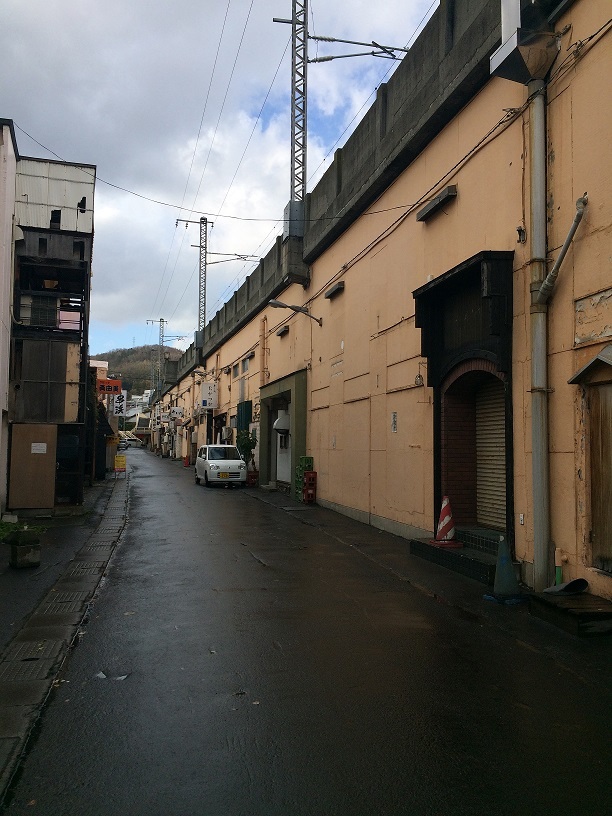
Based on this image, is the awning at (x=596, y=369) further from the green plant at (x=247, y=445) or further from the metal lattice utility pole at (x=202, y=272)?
the metal lattice utility pole at (x=202, y=272)

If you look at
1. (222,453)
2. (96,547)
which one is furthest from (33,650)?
(222,453)

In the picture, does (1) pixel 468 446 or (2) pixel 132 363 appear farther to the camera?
(2) pixel 132 363

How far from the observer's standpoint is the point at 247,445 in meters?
28.1

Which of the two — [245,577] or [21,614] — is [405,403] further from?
[21,614]

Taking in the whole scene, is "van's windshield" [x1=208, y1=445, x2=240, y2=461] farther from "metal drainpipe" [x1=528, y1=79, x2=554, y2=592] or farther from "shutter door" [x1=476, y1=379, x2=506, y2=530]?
"metal drainpipe" [x1=528, y1=79, x2=554, y2=592]

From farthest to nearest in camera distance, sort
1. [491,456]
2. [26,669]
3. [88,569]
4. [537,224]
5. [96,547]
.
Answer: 1. [96,547]
2. [491,456]
3. [88,569]
4. [537,224]
5. [26,669]

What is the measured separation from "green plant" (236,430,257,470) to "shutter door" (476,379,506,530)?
58.4 feet

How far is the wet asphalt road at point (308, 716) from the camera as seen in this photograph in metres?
3.41

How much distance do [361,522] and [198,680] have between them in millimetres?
10253

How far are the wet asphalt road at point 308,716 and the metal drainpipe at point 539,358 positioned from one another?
5.02 feet

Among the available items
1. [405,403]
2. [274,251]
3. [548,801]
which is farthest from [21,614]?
[274,251]

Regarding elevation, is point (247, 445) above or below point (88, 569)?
above

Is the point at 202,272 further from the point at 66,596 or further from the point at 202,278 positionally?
the point at 66,596

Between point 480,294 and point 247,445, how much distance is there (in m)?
19.3
